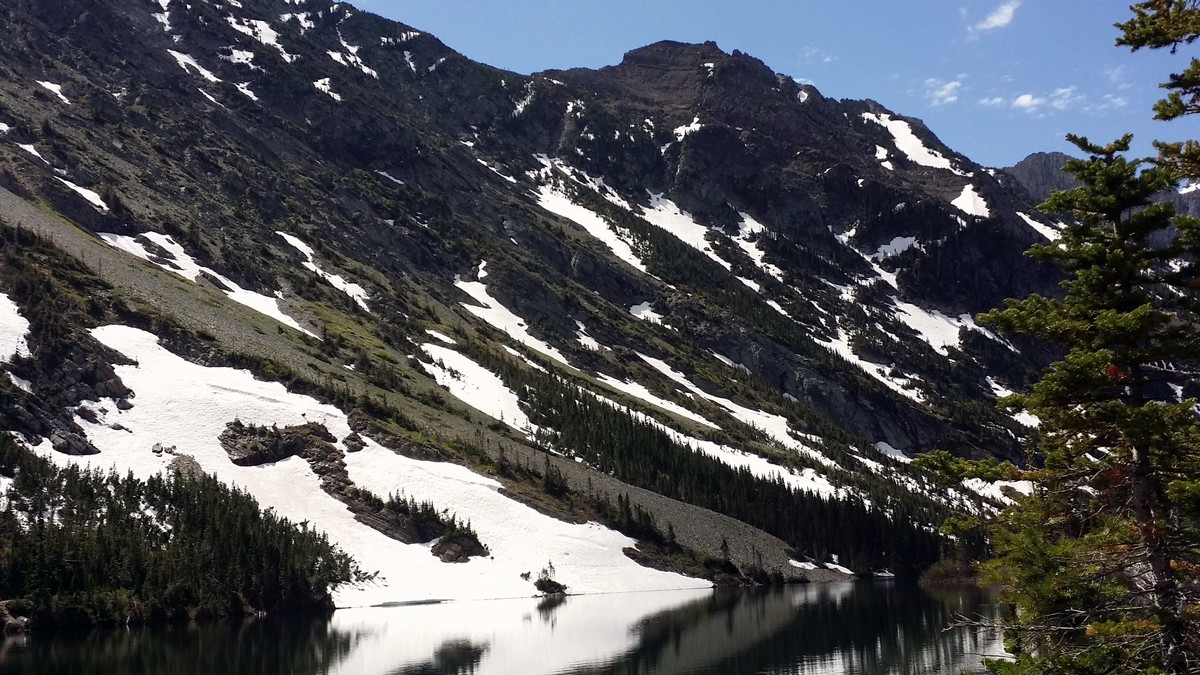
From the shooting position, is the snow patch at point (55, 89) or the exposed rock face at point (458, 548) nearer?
the exposed rock face at point (458, 548)

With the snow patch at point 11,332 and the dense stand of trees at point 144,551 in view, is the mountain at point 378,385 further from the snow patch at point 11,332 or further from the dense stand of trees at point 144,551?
the dense stand of trees at point 144,551

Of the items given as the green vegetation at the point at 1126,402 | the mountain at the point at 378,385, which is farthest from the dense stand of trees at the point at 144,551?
the green vegetation at the point at 1126,402

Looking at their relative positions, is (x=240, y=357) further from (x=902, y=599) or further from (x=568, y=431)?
(x=902, y=599)

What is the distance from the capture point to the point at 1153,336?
17.6m

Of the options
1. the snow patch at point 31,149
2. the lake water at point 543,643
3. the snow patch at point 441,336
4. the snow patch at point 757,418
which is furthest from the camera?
the snow patch at point 757,418

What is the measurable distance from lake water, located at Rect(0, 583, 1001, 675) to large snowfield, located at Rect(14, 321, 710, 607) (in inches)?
186

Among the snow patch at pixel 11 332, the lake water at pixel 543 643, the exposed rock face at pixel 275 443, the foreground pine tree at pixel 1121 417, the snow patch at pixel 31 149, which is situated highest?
the snow patch at pixel 31 149

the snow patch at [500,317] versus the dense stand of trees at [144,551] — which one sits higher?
A: the snow patch at [500,317]

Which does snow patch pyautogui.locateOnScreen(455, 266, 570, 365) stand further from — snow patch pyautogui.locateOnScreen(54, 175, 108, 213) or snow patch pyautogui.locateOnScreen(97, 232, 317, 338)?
snow patch pyautogui.locateOnScreen(54, 175, 108, 213)

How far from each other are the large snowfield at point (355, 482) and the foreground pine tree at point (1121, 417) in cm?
6542

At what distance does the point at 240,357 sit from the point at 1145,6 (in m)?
97.0

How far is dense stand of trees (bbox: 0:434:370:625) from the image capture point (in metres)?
59.2

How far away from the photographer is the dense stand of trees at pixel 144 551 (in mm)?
59250

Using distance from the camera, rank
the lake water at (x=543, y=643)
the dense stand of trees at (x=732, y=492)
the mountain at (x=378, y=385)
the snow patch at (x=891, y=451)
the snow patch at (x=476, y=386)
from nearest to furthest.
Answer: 1. the lake water at (x=543, y=643)
2. the mountain at (x=378, y=385)
3. the dense stand of trees at (x=732, y=492)
4. the snow patch at (x=476, y=386)
5. the snow patch at (x=891, y=451)
